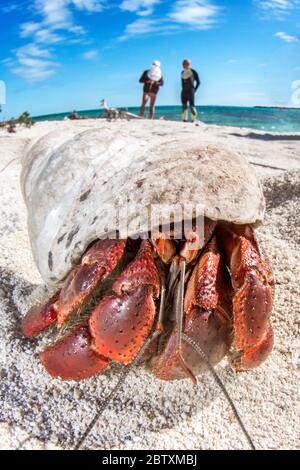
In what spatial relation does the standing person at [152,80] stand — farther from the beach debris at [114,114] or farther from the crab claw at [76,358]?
the crab claw at [76,358]

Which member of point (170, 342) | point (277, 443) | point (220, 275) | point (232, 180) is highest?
point (232, 180)

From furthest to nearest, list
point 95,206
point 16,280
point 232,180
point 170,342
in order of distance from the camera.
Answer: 1. point 16,280
2. point 95,206
3. point 232,180
4. point 170,342

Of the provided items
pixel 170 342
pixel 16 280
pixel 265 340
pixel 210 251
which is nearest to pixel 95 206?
pixel 210 251

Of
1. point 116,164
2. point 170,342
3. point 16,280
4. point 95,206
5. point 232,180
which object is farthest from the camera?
point 16,280

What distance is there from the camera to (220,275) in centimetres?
184

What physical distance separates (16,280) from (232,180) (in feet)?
4.93

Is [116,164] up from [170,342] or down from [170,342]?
up

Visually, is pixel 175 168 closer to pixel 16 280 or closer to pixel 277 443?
pixel 277 443

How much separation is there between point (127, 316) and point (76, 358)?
0.29m

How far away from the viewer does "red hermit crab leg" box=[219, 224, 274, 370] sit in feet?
5.64

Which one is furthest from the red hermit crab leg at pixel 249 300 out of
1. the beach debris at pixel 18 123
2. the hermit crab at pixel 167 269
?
the beach debris at pixel 18 123

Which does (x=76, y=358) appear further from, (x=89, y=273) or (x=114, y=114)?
(x=114, y=114)

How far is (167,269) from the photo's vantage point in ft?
6.28

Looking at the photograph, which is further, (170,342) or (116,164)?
(116,164)
